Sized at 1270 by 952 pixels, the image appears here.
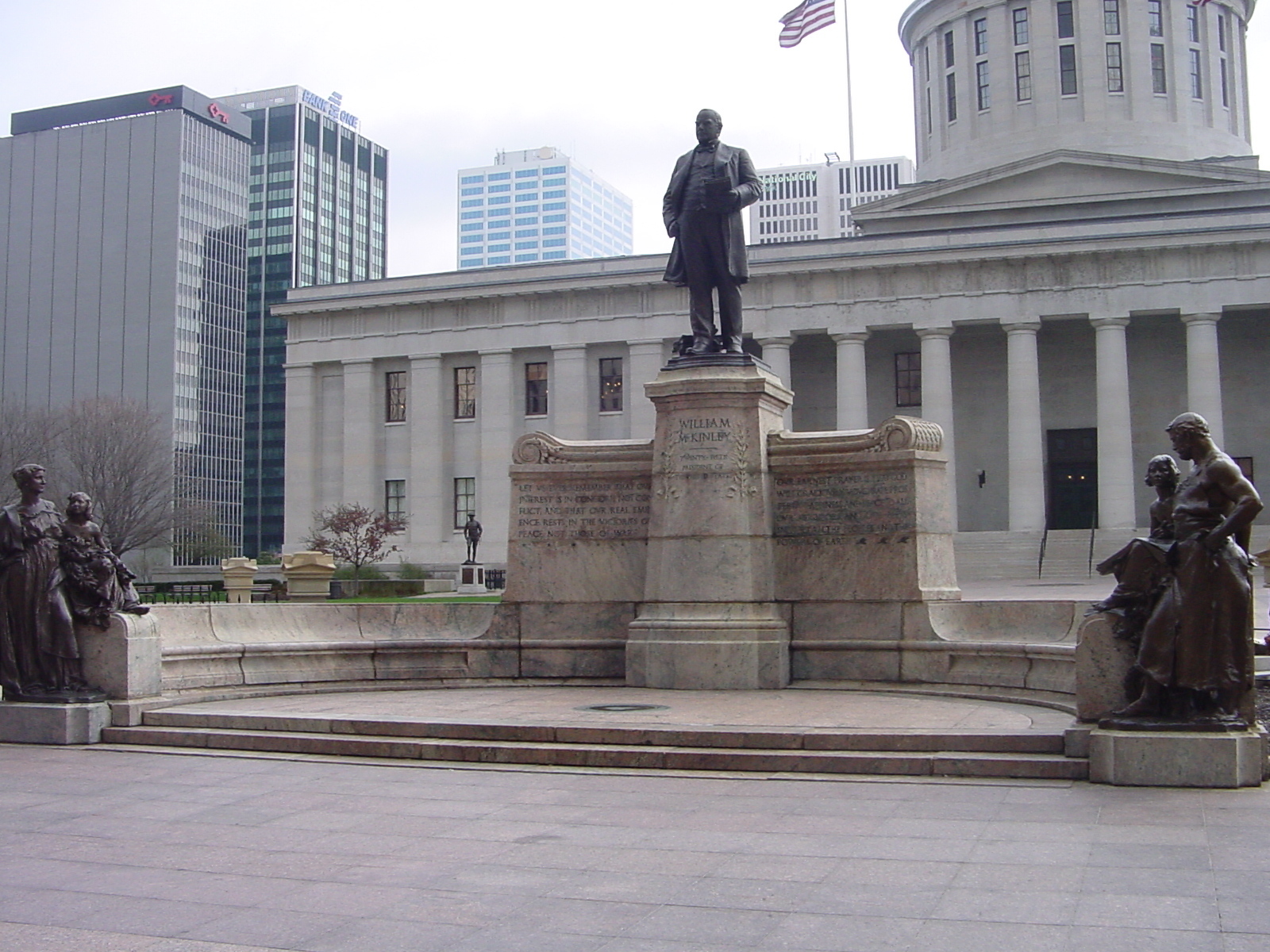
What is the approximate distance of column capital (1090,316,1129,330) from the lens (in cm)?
5453

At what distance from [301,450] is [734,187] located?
55.5 meters

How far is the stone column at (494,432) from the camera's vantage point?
2473 inches

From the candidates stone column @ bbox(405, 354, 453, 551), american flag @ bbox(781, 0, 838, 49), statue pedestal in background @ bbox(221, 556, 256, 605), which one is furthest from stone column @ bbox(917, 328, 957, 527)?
statue pedestal in background @ bbox(221, 556, 256, 605)

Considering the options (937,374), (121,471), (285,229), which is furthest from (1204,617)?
(285,229)

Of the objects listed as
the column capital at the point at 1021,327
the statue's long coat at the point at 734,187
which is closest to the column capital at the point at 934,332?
the column capital at the point at 1021,327

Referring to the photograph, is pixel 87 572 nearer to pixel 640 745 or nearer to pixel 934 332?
pixel 640 745

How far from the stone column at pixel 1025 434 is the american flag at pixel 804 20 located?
15.6 m

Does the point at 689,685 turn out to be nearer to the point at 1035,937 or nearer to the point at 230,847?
the point at 230,847

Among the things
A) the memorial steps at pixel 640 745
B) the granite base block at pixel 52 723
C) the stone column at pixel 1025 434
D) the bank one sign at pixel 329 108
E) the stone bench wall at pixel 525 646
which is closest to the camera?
the memorial steps at pixel 640 745

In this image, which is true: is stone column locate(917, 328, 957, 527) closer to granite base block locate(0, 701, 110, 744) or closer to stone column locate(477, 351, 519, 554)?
stone column locate(477, 351, 519, 554)

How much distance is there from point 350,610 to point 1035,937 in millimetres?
11078

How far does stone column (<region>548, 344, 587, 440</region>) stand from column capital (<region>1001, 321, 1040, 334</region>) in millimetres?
18934

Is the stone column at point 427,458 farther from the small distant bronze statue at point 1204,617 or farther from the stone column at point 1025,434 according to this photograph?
the small distant bronze statue at point 1204,617

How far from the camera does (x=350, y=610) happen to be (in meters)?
15.5
